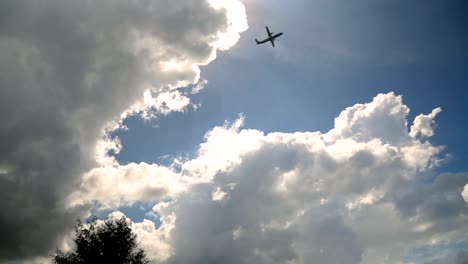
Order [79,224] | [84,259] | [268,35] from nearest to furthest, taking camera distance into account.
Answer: [84,259], [79,224], [268,35]

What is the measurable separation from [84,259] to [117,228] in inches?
229

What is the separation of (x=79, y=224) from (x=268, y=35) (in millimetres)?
66669

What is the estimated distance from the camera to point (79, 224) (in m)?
47.2

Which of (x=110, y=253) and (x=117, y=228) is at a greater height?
(x=117, y=228)

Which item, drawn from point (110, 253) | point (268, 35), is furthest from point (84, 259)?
point (268, 35)

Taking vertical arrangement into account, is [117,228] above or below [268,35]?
below

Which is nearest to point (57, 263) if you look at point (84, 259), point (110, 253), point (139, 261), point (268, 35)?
point (84, 259)

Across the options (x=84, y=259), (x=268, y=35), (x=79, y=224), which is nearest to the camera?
(x=84, y=259)

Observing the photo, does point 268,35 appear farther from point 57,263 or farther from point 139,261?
point 57,263

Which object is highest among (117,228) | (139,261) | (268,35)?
(268,35)

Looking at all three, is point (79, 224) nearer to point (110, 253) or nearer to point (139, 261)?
point (110, 253)

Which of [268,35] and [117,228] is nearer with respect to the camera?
[117,228]

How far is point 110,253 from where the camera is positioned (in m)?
44.9

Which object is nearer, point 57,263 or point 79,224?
point 57,263
